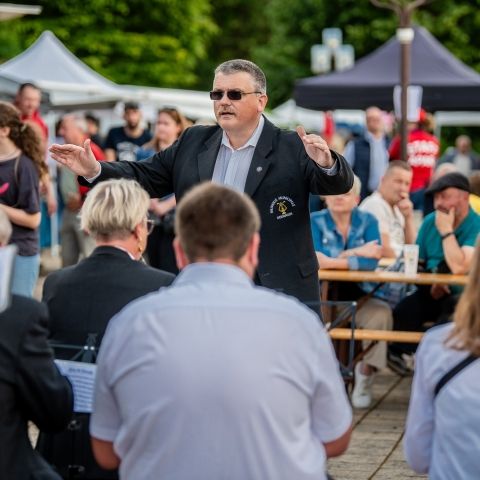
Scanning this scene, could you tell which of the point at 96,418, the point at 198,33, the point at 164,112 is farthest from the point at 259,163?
the point at 198,33

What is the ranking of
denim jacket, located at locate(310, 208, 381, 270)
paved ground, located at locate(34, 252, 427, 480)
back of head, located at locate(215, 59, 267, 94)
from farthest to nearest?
denim jacket, located at locate(310, 208, 381, 270) → paved ground, located at locate(34, 252, 427, 480) → back of head, located at locate(215, 59, 267, 94)

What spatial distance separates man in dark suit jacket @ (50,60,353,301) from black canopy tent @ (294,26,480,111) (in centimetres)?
1068

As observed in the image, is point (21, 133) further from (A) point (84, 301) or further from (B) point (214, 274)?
(B) point (214, 274)

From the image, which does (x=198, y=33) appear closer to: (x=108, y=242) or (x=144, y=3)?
(x=144, y=3)

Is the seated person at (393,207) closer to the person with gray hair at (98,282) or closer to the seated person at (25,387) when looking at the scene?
the person with gray hair at (98,282)

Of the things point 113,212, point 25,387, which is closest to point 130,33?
point 113,212

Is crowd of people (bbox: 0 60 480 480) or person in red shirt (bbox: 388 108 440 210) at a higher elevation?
crowd of people (bbox: 0 60 480 480)

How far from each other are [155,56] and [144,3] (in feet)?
6.60

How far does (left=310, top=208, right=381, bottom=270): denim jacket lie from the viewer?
8812 millimetres

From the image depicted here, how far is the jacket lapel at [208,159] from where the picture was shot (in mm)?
5832

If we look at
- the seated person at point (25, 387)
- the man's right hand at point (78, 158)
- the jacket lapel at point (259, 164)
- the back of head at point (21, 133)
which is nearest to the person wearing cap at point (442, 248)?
the back of head at point (21, 133)

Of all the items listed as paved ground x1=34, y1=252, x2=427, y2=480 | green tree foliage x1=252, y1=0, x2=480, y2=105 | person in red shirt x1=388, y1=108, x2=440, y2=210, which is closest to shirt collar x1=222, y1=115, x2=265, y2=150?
paved ground x1=34, y1=252, x2=427, y2=480

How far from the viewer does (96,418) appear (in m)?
3.59

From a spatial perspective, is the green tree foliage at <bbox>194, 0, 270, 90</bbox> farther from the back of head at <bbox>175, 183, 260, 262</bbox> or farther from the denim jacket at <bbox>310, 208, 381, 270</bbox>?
the back of head at <bbox>175, 183, 260, 262</bbox>
